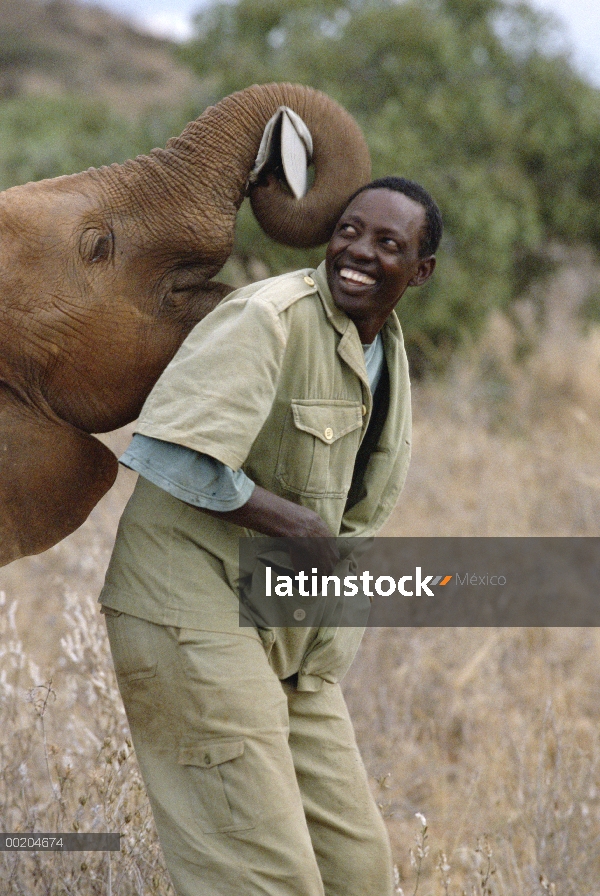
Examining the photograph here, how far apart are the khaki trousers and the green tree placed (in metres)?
6.15

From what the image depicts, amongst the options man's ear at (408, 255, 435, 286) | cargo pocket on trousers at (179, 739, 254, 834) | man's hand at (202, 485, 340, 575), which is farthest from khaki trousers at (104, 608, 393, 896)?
man's ear at (408, 255, 435, 286)

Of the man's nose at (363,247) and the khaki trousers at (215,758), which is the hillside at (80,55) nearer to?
the man's nose at (363,247)

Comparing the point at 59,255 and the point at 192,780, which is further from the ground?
the point at 59,255

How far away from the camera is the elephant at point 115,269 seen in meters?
2.41

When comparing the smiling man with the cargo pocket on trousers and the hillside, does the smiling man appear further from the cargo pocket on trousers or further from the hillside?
the hillside

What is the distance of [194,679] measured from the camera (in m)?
2.21

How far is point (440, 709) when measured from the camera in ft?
15.9

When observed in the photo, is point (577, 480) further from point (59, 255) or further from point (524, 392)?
point (59, 255)

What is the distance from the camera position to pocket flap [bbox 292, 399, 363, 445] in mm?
2291

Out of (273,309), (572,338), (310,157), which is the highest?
(572,338)

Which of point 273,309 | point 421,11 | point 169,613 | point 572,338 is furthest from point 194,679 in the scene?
point 572,338

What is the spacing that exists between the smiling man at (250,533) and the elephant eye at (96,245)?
0.35 metres

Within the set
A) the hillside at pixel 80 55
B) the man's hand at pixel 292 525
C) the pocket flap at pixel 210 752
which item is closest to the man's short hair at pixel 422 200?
the man's hand at pixel 292 525

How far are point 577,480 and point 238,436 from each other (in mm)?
5268
